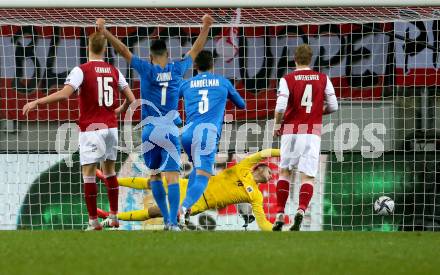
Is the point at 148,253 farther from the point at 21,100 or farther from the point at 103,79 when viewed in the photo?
the point at 21,100

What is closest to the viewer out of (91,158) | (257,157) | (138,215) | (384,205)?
(91,158)

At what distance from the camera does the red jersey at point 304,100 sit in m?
10.4

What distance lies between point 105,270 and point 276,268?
1.02 m

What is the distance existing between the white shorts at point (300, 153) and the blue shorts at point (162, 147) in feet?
3.61

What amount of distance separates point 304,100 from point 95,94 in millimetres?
2076

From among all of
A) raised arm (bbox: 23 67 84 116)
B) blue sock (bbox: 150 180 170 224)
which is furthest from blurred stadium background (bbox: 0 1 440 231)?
raised arm (bbox: 23 67 84 116)

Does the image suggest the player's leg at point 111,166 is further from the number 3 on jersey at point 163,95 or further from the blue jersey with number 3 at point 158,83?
the number 3 on jersey at point 163,95

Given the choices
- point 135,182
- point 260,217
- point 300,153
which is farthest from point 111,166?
point 135,182

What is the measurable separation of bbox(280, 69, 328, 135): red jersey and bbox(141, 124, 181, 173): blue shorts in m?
1.17

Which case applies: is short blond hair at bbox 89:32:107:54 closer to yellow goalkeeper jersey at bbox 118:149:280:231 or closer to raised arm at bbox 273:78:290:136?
raised arm at bbox 273:78:290:136

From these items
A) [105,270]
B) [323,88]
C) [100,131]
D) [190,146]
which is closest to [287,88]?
[323,88]

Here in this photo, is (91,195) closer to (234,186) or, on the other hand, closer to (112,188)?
(112,188)

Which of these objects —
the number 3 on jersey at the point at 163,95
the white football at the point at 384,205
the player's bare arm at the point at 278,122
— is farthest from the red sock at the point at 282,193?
the white football at the point at 384,205

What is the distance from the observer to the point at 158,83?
33.0ft
